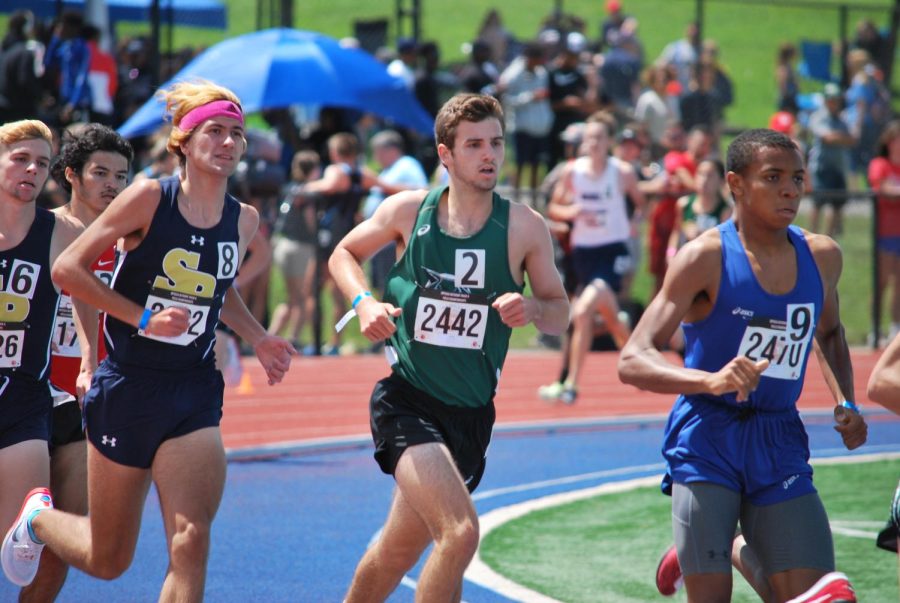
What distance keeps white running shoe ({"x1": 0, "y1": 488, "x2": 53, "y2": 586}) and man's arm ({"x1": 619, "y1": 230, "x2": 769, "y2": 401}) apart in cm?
238

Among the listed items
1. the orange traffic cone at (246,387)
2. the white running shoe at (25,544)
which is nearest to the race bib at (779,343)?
the white running shoe at (25,544)

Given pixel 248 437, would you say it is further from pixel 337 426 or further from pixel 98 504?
pixel 98 504

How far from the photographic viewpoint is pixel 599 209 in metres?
13.6

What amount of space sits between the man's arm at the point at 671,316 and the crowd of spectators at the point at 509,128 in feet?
27.1

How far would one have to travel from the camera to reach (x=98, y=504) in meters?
5.50

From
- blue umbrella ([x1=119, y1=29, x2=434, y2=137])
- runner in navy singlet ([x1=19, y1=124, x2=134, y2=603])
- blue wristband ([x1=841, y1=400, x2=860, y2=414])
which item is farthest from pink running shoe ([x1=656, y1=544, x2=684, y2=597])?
blue umbrella ([x1=119, y1=29, x2=434, y2=137])

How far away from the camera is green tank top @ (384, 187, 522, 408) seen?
570 centimetres

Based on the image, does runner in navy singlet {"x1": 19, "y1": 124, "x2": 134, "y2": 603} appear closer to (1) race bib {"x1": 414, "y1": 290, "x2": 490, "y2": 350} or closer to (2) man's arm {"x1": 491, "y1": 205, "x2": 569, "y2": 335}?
(1) race bib {"x1": 414, "y1": 290, "x2": 490, "y2": 350}

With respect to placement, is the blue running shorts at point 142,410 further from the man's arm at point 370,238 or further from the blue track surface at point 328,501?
the blue track surface at point 328,501

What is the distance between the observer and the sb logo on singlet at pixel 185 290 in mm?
5555

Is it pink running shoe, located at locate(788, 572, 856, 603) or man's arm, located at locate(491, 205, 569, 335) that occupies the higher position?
man's arm, located at locate(491, 205, 569, 335)

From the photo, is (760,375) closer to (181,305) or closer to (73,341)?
(181,305)

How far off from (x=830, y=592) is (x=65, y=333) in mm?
3599

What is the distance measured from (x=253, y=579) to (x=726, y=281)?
3.34 metres
